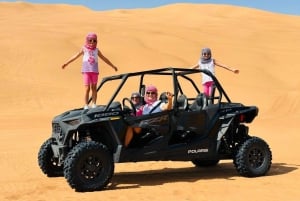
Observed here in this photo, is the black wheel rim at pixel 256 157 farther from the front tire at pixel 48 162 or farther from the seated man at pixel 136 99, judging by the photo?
the front tire at pixel 48 162

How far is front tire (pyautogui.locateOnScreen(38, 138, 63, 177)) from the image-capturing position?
→ 27.1 feet

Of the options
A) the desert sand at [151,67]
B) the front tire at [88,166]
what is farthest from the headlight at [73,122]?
the desert sand at [151,67]

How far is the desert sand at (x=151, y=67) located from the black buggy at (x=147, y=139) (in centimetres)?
26

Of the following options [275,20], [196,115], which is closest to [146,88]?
[196,115]

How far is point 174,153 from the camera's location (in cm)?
779

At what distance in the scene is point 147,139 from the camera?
7711mm

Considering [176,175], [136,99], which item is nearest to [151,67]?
[176,175]

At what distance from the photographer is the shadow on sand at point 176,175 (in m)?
7.83

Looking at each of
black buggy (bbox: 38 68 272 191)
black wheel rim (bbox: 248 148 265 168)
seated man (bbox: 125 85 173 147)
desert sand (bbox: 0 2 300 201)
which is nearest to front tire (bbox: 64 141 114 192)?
black buggy (bbox: 38 68 272 191)

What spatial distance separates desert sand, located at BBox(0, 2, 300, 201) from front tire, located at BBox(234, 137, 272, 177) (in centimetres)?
15

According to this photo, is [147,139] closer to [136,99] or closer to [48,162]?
[136,99]

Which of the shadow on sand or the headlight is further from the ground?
the headlight

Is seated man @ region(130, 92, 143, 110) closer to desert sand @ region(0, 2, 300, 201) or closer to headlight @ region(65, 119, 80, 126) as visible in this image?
desert sand @ region(0, 2, 300, 201)

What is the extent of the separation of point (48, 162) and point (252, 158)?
291 centimetres
